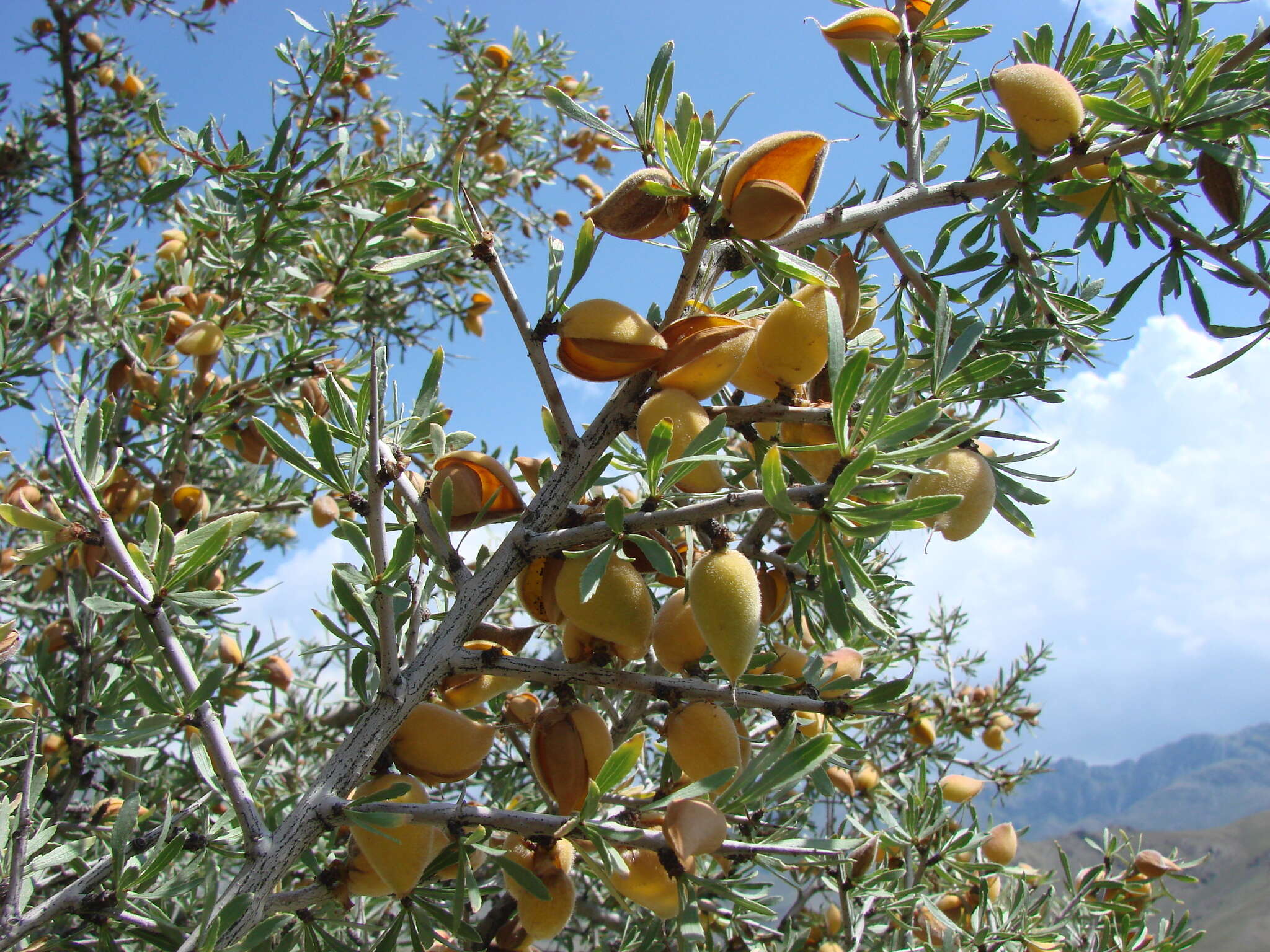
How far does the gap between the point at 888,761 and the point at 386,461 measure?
2869mm

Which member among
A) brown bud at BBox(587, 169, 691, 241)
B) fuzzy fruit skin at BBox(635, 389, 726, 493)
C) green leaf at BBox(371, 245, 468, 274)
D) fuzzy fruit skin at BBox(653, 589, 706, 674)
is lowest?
fuzzy fruit skin at BBox(653, 589, 706, 674)

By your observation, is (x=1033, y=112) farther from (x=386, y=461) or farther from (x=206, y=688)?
(x=206, y=688)

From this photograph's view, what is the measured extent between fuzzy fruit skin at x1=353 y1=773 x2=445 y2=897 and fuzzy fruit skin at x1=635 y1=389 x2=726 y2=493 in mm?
447

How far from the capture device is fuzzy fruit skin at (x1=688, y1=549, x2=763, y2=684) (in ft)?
2.52

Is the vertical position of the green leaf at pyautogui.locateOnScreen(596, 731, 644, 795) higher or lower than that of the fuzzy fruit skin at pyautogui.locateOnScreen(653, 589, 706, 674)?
lower

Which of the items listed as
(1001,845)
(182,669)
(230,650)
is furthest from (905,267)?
(230,650)

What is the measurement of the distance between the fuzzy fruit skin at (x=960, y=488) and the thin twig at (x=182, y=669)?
778mm

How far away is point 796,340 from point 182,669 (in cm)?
76

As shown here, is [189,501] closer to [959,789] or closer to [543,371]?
[543,371]

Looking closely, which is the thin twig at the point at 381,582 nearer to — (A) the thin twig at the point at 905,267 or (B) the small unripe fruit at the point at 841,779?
(A) the thin twig at the point at 905,267

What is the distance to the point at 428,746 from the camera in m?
0.89

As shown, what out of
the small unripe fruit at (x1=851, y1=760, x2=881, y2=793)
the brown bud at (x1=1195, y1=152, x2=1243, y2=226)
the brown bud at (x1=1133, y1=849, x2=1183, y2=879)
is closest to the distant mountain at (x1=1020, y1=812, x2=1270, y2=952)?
the brown bud at (x1=1133, y1=849, x2=1183, y2=879)

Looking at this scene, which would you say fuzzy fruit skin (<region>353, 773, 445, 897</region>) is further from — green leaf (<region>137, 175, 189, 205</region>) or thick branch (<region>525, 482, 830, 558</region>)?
green leaf (<region>137, 175, 189, 205</region>)

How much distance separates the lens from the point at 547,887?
0.88 metres
